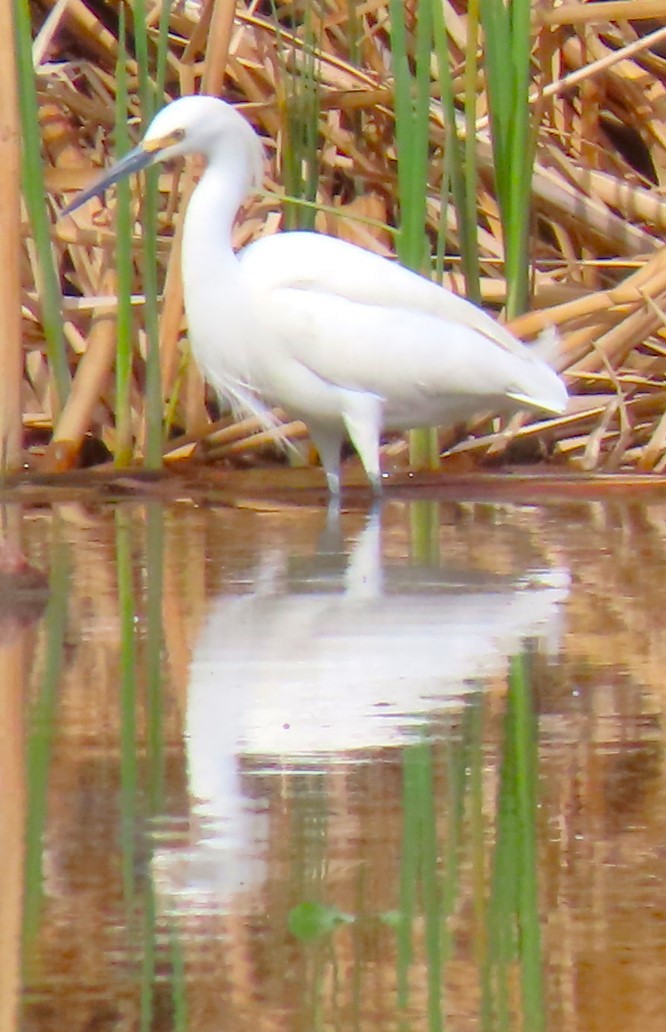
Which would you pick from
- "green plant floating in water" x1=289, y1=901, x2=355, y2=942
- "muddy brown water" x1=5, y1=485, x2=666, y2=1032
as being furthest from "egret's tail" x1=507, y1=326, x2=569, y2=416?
"green plant floating in water" x1=289, y1=901, x2=355, y2=942

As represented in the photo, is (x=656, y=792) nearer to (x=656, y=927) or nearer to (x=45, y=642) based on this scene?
(x=656, y=927)

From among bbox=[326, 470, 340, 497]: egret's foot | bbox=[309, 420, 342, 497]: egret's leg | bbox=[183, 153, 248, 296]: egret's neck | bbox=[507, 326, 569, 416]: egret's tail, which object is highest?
bbox=[183, 153, 248, 296]: egret's neck

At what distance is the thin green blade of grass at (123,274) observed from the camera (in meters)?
5.53

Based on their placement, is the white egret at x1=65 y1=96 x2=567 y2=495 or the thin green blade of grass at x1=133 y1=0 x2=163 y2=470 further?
the thin green blade of grass at x1=133 y1=0 x2=163 y2=470

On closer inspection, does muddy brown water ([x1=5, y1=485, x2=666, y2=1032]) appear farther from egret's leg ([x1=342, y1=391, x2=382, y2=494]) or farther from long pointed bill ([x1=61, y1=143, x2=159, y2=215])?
long pointed bill ([x1=61, y1=143, x2=159, y2=215])

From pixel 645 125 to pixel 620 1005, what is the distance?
5.56m

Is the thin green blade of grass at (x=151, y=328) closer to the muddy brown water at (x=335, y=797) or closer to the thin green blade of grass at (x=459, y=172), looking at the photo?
the thin green blade of grass at (x=459, y=172)

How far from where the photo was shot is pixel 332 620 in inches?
139

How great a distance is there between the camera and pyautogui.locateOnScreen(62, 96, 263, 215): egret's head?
5523mm

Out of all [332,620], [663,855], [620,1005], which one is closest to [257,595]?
[332,620]

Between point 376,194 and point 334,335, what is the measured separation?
146 cm

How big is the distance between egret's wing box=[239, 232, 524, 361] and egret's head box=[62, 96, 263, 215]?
326 mm

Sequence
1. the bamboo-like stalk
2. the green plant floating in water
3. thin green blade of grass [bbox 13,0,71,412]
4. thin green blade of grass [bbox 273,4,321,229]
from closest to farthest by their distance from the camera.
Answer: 1. the green plant floating in water
2. the bamboo-like stalk
3. thin green blade of grass [bbox 13,0,71,412]
4. thin green blade of grass [bbox 273,4,321,229]

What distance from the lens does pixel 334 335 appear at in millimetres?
5469
